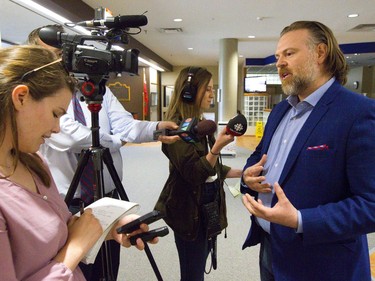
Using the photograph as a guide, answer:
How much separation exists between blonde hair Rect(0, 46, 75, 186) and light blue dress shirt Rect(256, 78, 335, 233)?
83 centimetres

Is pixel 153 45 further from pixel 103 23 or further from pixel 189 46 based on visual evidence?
pixel 103 23

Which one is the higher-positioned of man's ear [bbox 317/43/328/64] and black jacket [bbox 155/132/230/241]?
man's ear [bbox 317/43/328/64]

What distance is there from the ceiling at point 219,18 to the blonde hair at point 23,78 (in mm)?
3425

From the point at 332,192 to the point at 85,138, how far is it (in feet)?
3.26

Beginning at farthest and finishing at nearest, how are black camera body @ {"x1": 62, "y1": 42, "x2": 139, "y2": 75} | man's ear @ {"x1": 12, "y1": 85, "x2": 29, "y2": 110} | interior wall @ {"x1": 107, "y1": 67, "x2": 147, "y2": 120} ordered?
interior wall @ {"x1": 107, "y1": 67, "x2": 147, "y2": 120} < black camera body @ {"x1": 62, "y1": 42, "x2": 139, "y2": 75} < man's ear @ {"x1": 12, "y1": 85, "x2": 29, "y2": 110}

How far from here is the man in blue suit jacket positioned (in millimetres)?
911

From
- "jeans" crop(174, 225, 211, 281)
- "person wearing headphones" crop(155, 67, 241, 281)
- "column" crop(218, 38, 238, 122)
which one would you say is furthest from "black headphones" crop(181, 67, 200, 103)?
"column" crop(218, 38, 238, 122)

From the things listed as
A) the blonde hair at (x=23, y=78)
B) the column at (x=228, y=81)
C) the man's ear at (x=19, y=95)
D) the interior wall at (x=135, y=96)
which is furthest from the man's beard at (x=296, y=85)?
the interior wall at (x=135, y=96)

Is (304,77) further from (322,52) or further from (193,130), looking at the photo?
(193,130)

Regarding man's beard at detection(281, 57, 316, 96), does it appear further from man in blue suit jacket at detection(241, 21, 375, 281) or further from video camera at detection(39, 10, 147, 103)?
video camera at detection(39, 10, 147, 103)

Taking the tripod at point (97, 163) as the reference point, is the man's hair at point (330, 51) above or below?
above

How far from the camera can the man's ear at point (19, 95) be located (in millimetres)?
671

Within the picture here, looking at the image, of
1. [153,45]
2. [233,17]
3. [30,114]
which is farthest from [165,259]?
[153,45]

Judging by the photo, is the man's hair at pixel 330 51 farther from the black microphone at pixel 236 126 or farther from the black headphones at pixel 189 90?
the black headphones at pixel 189 90
